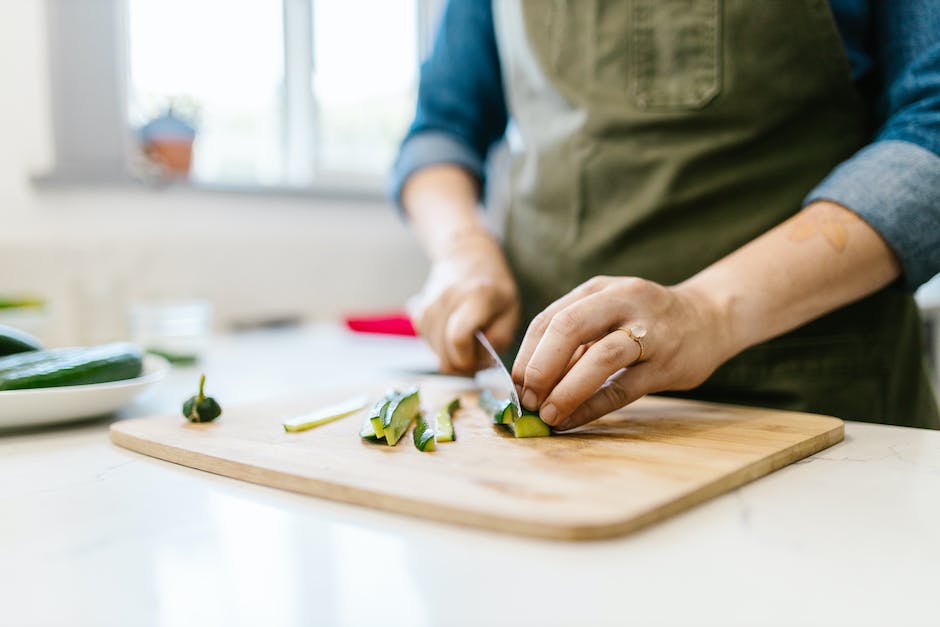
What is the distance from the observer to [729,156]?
1099mm

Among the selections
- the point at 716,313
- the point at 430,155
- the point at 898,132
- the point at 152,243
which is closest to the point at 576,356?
the point at 716,313

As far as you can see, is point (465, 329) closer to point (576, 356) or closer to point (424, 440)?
point (576, 356)

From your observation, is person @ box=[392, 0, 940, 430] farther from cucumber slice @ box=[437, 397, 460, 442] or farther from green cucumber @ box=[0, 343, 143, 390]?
green cucumber @ box=[0, 343, 143, 390]

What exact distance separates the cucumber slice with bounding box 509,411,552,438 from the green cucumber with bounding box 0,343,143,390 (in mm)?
490

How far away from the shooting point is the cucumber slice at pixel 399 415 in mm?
765

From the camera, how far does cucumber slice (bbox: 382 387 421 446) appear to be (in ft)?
2.51

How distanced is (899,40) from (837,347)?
1.31ft

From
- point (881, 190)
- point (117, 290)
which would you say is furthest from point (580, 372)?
point (117, 290)

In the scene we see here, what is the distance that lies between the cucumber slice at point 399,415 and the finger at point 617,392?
0.51ft

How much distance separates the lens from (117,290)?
177 centimetres

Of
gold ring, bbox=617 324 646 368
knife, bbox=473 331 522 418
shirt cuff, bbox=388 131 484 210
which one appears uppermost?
shirt cuff, bbox=388 131 484 210

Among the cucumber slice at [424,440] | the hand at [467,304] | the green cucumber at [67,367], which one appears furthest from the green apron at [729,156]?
the green cucumber at [67,367]

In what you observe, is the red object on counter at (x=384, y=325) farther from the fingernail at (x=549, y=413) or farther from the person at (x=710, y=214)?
the fingernail at (x=549, y=413)

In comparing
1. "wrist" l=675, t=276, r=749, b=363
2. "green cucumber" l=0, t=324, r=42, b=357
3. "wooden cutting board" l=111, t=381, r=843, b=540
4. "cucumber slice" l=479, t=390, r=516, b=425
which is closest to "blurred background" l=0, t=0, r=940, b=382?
"green cucumber" l=0, t=324, r=42, b=357
